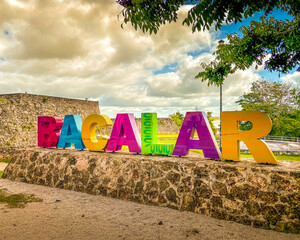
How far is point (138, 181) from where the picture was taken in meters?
6.32

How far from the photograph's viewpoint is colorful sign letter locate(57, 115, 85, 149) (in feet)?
27.6

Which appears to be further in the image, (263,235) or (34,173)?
(34,173)

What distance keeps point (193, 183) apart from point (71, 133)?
5179mm

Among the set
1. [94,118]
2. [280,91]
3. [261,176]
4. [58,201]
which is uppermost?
[280,91]

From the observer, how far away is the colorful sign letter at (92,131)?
7805 millimetres

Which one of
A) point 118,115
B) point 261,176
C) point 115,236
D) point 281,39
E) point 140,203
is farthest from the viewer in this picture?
point 118,115

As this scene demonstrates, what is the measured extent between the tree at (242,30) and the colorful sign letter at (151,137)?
2.70 metres

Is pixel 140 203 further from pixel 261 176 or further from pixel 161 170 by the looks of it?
pixel 261 176

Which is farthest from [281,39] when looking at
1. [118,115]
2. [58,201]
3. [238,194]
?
[58,201]

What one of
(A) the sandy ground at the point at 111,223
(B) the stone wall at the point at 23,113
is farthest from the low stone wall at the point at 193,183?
(B) the stone wall at the point at 23,113

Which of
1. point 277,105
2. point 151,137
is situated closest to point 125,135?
point 151,137

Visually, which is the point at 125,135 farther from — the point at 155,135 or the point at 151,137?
the point at 155,135

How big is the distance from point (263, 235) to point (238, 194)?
0.95 meters

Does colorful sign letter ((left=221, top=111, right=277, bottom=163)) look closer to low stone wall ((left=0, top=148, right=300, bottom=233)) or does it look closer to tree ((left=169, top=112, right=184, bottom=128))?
low stone wall ((left=0, top=148, right=300, bottom=233))
